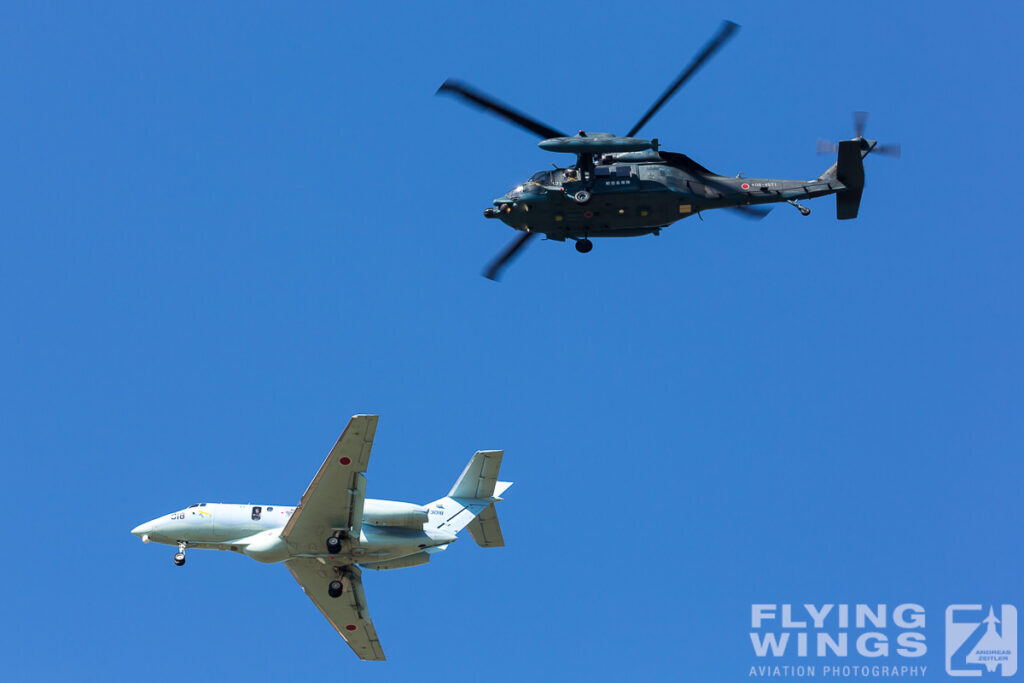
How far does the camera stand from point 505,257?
181 ft

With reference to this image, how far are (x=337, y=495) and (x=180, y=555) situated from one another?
22.8 feet

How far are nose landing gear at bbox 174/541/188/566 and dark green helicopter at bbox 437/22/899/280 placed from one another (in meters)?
17.3

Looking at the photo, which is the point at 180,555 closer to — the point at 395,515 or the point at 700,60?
the point at 395,515

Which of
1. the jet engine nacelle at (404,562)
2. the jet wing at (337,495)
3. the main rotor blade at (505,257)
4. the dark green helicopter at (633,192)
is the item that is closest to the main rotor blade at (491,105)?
the dark green helicopter at (633,192)

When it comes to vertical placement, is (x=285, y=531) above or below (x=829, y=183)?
below

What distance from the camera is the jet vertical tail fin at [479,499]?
195 feet

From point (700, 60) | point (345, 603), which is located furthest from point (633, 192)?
point (345, 603)

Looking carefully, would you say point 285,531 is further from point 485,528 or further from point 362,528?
point 485,528

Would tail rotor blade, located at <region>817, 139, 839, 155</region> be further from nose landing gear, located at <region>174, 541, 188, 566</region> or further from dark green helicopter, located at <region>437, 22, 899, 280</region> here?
nose landing gear, located at <region>174, 541, 188, 566</region>

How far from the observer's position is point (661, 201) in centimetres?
5194

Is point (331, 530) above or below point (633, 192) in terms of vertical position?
below

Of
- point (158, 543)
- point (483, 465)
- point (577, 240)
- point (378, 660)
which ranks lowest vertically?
point (378, 660)

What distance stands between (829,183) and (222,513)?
26575 mm

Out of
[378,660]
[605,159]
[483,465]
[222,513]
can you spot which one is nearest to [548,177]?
[605,159]
